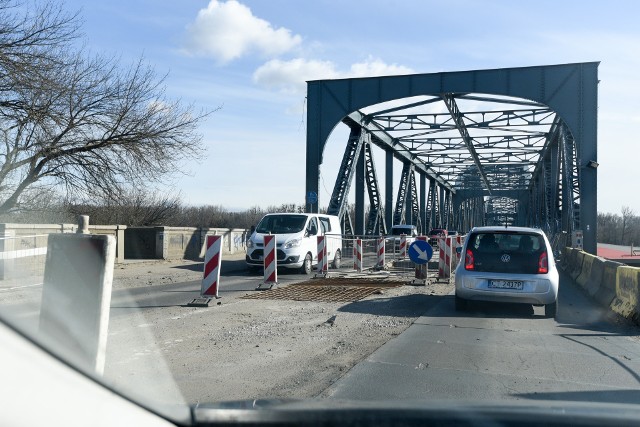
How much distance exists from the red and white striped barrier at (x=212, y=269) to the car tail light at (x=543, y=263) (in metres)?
5.66

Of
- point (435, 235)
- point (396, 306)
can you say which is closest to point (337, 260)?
point (396, 306)

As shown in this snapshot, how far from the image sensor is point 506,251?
435 inches

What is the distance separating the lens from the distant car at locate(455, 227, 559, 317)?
35.1 feet

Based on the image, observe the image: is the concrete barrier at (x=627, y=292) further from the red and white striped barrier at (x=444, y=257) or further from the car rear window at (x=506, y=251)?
the red and white striped barrier at (x=444, y=257)

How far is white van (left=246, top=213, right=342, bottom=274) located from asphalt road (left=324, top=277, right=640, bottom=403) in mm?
8851

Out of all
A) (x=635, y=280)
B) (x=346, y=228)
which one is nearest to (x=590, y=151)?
(x=346, y=228)

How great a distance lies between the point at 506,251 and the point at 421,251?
→ 4.35 m

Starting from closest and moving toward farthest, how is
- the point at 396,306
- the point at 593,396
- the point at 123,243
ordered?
the point at 593,396 → the point at 396,306 → the point at 123,243

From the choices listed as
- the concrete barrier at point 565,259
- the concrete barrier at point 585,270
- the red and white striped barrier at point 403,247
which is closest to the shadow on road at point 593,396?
the concrete barrier at point 585,270

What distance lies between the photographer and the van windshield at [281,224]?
19984mm

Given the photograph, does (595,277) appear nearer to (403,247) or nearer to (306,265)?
(403,247)

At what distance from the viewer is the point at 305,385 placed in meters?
5.76

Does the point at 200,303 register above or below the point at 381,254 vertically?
below

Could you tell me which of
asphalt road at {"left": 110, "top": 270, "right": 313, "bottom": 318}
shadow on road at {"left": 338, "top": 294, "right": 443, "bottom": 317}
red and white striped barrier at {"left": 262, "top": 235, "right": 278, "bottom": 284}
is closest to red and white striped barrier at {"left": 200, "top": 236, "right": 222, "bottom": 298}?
asphalt road at {"left": 110, "top": 270, "right": 313, "bottom": 318}
